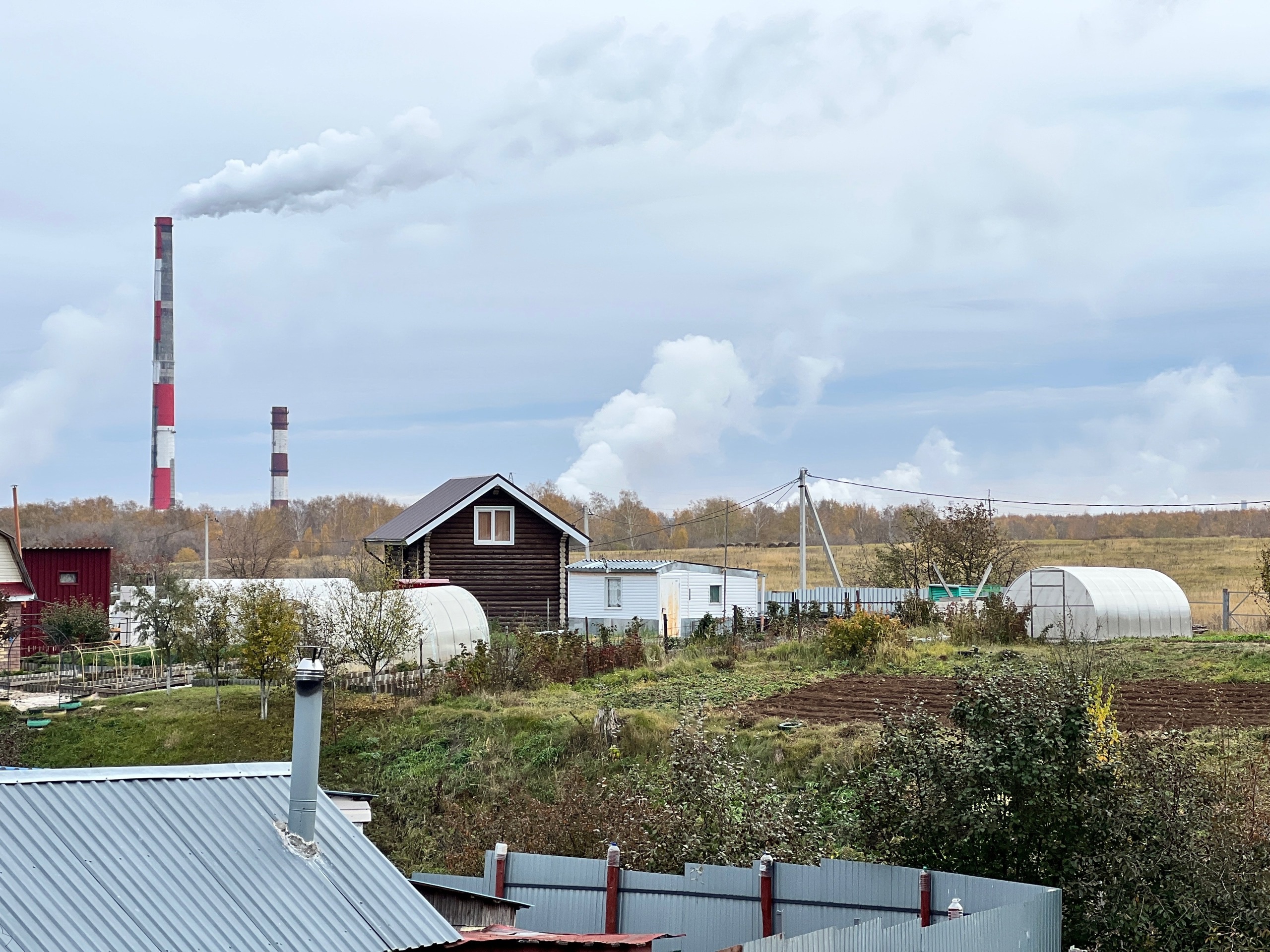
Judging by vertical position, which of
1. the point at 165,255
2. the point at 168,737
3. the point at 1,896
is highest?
the point at 165,255

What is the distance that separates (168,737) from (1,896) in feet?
60.5

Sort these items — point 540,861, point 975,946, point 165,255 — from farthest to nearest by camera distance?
point 165,255, point 540,861, point 975,946

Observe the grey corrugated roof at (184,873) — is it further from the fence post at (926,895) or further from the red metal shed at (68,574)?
the red metal shed at (68,574)

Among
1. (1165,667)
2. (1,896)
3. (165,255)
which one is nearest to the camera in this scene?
(1,896)

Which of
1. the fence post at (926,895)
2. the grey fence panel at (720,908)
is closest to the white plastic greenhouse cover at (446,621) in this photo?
the grey fence panel at (720,908)

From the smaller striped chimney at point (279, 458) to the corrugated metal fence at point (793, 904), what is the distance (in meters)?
77.6

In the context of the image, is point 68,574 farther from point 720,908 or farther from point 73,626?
point 720,908

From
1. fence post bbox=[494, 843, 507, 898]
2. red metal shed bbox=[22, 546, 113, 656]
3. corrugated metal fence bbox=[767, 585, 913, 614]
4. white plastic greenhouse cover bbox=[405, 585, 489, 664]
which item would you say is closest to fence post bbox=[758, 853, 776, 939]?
fence post bbox=[494, 843, 507, 898]

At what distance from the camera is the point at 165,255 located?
72938mm

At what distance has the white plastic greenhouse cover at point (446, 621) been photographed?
1144 inches

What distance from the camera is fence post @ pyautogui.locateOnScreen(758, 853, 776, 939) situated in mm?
10797

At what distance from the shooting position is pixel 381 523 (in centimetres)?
11356

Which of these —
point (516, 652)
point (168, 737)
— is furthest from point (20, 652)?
point (516, 652)

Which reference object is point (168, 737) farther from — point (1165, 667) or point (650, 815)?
point (1165, 667)
